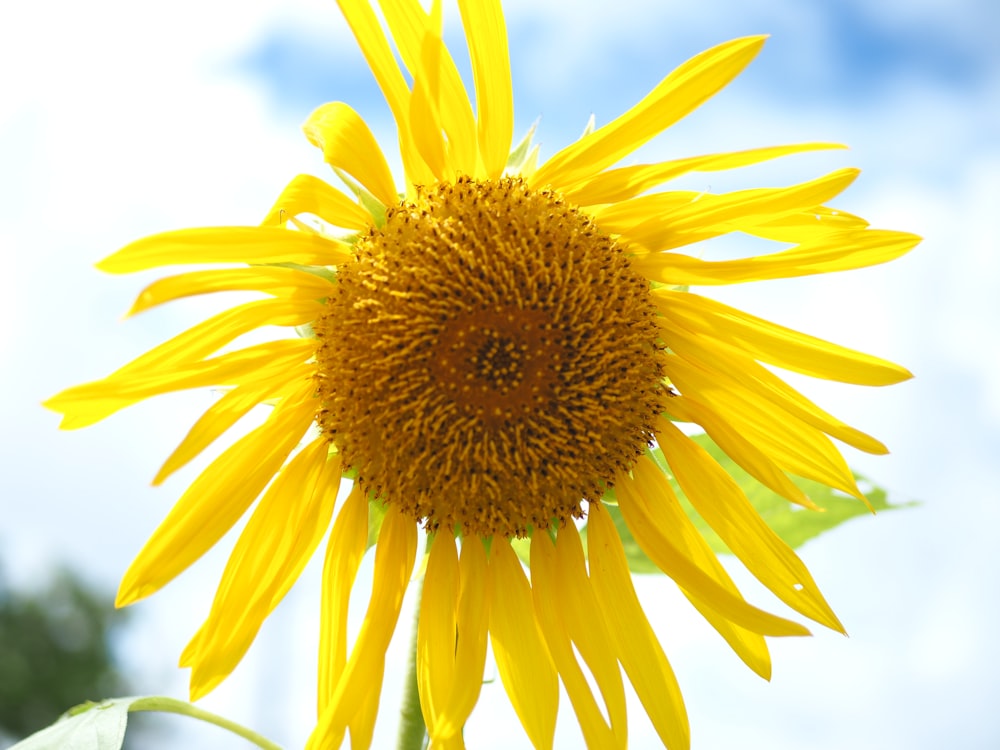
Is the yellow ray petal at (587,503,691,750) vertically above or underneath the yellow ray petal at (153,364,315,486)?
underneath

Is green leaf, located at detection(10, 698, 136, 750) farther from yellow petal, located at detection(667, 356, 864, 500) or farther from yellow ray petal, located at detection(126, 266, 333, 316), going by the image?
yellow petal, located at detection(667, 356, 864, 500)

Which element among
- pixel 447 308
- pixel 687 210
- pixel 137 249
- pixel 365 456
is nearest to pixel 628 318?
pixel 687 210

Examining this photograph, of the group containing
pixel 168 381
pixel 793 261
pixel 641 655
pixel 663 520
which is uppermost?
pixel 168 381

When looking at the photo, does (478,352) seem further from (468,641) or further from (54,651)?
(54,651)

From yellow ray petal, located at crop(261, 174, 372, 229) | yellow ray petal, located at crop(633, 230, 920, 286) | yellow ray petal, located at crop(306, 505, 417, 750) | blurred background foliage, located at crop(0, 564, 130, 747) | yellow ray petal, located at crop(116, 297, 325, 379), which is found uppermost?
yellow ray petal, located at crop(261, 174, 372, 229)

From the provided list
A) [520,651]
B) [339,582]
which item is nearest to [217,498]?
[339,582]

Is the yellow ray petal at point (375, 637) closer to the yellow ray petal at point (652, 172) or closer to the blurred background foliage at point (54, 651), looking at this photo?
the yellow ray petal at point (652, 172)

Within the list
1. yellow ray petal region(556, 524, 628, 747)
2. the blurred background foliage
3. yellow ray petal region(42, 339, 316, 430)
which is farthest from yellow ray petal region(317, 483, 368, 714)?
the blurred background foliage
